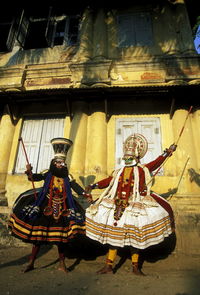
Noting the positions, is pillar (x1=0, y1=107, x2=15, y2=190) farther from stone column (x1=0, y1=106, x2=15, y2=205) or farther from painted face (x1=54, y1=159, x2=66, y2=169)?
painted face (x1=54, y1=159, x2=66, y2=169)

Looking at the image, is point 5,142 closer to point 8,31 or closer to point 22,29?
point 22,29

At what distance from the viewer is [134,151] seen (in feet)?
13.4

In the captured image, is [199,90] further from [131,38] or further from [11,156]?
[11,156]

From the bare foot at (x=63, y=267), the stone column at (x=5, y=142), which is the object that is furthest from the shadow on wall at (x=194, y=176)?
the stone column at (x=5, y=142)

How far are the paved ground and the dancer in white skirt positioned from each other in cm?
35

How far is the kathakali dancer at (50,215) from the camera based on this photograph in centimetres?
346

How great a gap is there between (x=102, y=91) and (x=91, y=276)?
452 centimetres

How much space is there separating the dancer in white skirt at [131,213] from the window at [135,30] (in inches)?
212

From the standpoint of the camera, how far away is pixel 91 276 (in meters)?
3.30

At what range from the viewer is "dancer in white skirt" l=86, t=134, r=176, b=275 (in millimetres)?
3295

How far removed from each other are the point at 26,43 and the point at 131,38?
4.24 meters

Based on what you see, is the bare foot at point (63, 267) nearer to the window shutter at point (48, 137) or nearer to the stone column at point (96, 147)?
the stone column at point (96, 147)

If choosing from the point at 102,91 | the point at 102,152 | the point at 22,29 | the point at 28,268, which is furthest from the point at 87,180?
the point at 22,29

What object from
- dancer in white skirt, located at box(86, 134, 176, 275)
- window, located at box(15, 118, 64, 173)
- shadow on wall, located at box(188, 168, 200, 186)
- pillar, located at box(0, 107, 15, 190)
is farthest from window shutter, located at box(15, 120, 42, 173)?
shadow on wall, located at box(188, 168, 200, 186)
